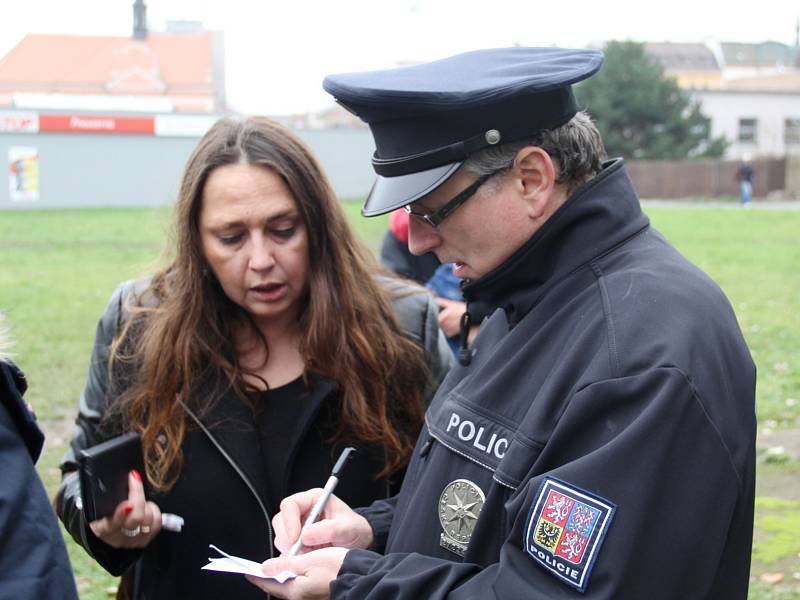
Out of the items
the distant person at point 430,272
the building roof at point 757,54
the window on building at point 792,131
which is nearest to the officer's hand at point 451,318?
the distant person at point 430,272

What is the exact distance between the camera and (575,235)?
1744mm

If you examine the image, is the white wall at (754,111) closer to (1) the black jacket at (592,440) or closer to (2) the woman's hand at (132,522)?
(2) the woman's hand at (132,522)

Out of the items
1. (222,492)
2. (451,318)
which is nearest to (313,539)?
(222,492)

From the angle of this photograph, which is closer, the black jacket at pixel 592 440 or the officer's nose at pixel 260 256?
the black jacket at pixel 592 440

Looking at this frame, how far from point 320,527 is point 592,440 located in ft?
2.60

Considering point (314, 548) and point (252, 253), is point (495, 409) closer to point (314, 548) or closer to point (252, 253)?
point (314, 548)

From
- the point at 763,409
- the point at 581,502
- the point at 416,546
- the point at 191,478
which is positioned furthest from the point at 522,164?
the point at 763,409

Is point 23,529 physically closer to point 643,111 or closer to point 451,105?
point 451,105

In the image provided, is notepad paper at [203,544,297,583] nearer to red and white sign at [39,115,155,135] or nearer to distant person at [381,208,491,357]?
distant person at [381,208,491,357]

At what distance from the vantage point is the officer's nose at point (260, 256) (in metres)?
2.58

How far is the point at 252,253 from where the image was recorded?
2590 mm

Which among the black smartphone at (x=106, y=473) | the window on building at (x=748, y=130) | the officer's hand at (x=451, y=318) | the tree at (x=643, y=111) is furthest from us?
the window on building at (x=748, y=130)

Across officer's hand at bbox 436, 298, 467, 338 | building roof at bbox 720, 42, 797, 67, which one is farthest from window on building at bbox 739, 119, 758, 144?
officer's hand at bbox 436, 298, 467, 338

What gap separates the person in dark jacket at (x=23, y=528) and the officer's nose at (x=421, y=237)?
77 centimetres
